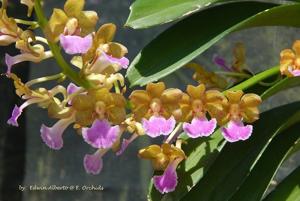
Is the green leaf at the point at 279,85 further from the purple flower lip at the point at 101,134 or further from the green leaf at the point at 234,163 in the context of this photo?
the purple flower lip at the point at 101,134

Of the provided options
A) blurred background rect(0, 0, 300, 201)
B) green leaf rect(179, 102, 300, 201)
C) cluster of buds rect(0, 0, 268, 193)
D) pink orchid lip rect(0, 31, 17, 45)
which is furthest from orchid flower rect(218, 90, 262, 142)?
blurred background rect(0, 0, 300, 201)

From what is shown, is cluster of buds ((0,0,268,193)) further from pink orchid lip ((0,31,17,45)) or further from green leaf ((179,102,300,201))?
green leaf ((179,102,300,201))

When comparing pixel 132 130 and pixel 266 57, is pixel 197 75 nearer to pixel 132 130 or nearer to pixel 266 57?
→ pixel 132 130

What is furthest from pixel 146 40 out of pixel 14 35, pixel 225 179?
pixel 14 35

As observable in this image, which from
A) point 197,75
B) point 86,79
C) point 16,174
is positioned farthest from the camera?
point 16,174

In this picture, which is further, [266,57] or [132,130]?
[266,57]

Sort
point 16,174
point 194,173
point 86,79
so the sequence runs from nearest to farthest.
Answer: point 86,79, point 194,173, point 16,174

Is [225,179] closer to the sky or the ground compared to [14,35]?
closer to the ground

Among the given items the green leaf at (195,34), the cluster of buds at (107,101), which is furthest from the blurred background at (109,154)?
the cluster of buds at (107,101)

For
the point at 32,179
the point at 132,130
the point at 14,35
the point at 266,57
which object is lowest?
the point at 32,179
